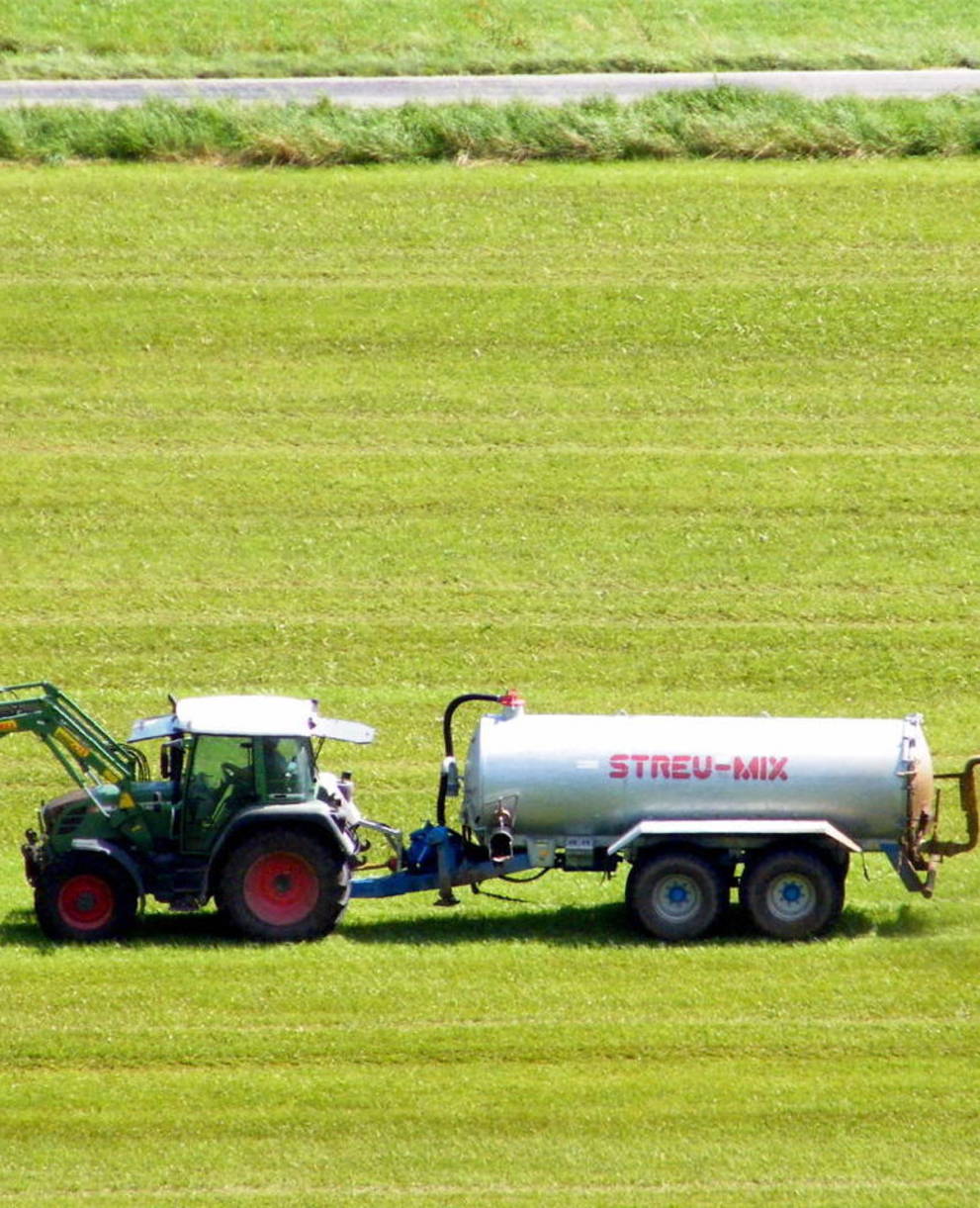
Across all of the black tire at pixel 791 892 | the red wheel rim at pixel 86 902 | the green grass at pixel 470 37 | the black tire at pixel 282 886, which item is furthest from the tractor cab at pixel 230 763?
the green grass at pixel 470 37

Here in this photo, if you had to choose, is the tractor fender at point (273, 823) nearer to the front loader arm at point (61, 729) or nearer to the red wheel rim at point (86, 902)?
the red wheel rim at point (86, 902)

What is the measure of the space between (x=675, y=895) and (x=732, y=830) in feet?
2.53

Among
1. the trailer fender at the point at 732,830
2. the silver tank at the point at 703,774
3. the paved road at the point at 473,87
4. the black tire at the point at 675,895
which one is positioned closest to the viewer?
the trailer fender at the point at 732,830

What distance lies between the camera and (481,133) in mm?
31766

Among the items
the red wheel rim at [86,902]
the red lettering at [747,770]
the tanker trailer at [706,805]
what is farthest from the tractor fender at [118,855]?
the red lettering at [747,770]

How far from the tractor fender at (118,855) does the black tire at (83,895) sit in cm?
4

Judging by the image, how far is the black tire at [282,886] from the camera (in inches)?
641

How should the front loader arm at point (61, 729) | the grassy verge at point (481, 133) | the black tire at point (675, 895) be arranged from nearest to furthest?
the black tire at point (675, 895) < the front loader arm at point (61, 729) < the grassy verge at point (481, 133)

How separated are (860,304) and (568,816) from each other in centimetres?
1383

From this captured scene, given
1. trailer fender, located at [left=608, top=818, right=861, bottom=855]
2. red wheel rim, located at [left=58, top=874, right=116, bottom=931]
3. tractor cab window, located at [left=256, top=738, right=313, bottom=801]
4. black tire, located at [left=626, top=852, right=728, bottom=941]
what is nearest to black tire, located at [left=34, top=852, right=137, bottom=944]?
red wheel rim, located at [left=58, top=874, right=116, bottom=931]

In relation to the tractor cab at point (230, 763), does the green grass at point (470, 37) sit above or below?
above

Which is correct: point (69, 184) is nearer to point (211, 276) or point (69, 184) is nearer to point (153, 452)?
point (211, 276)

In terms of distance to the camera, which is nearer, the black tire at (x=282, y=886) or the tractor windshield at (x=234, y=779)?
the black tire at (x=282, y=886)

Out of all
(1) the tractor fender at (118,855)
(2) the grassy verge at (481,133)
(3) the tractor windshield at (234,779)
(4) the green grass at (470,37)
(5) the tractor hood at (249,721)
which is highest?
(4) the green grass at (470,37)
